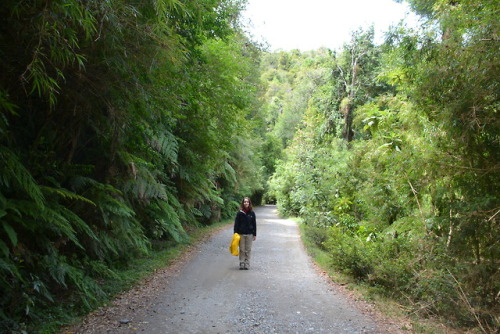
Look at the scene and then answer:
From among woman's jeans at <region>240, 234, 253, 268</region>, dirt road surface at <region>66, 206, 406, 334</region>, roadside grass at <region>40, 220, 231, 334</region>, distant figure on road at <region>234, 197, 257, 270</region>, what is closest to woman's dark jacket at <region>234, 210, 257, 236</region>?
distant figure on road at <region>234, 197, 257, 270</region>

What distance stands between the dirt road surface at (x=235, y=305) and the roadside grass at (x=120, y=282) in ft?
0.54

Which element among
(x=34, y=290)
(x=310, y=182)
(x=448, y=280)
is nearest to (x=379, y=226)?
(x=448, y=280)

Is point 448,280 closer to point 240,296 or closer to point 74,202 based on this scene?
point 240,296

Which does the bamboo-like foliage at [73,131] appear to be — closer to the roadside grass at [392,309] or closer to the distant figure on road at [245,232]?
the distant figure on road at [245,232]

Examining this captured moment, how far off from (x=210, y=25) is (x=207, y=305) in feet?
24.2

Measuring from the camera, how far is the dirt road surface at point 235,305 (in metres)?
4.95

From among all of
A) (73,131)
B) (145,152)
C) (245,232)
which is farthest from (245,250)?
(73,131)

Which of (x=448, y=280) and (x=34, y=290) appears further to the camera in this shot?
(x=448, y=280)

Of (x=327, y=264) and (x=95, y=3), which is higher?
(x=95, y=3)

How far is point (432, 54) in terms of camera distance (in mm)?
5605

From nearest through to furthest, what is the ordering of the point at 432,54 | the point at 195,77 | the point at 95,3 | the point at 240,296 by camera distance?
1. the point at 95,3
2. the point at 432,54
3. the point at 240,296
4. the point at 195,77

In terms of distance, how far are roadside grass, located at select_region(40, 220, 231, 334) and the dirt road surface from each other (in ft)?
0.54

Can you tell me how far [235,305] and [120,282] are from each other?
229 cm

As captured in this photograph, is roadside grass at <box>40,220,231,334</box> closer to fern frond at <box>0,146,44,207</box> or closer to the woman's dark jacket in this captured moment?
fern frond at <box>0,146,44,207</box>
